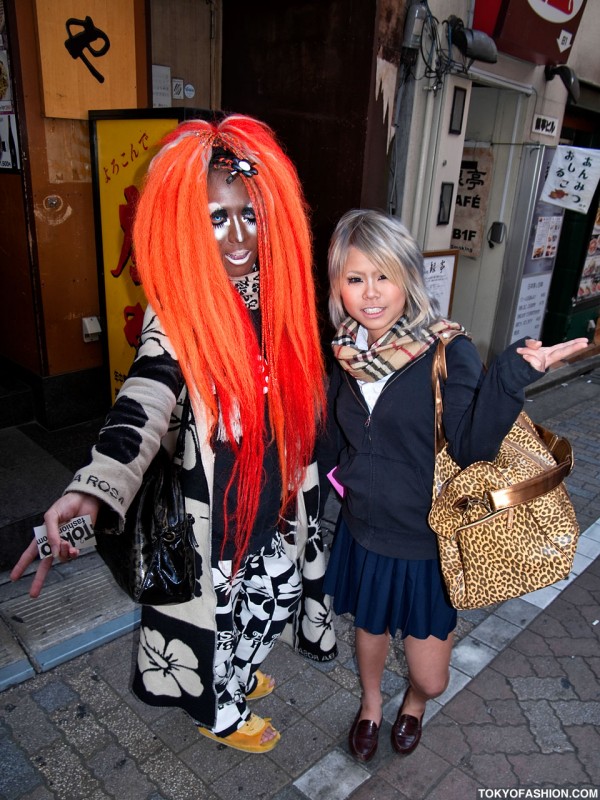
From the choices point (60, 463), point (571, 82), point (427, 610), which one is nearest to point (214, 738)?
point (427, 610)

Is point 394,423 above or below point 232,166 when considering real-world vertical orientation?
below

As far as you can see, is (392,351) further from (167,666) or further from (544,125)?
(544,125)

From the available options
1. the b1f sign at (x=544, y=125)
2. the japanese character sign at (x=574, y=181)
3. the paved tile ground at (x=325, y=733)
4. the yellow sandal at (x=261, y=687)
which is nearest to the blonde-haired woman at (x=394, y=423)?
the paved tile ground at (x=325, y=733)

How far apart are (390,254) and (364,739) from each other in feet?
5.96

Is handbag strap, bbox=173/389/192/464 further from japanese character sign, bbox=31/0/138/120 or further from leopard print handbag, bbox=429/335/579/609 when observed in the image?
japanese character sign, bbox=31/0/138/120

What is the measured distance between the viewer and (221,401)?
67.4 inches

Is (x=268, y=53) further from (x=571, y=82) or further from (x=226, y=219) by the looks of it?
(x=226, y=219)

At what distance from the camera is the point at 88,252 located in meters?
4.41

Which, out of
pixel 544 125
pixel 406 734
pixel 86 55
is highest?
pixel 86 55

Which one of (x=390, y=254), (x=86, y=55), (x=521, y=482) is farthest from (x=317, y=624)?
(x=86, y=55)

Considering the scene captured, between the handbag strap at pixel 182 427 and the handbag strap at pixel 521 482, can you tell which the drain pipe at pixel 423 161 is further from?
the handbag strap at pixel 182 427

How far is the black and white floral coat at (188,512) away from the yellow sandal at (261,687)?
316mm

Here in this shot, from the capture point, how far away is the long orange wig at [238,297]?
5.41 feet

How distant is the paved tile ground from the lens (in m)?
2.20
